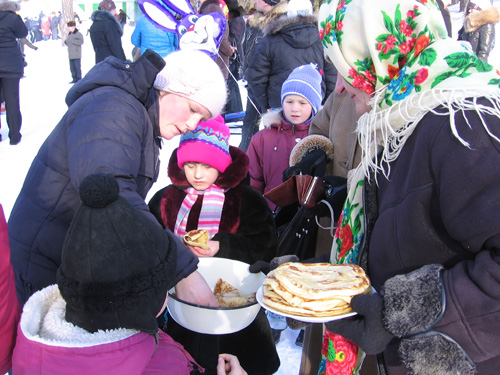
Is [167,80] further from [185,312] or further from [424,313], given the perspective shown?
[424,313]

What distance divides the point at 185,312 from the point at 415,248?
0.72 meters

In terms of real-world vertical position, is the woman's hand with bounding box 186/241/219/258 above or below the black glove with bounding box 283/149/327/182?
below

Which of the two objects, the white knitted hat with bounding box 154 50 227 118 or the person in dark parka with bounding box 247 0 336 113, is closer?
the white knitted hat with bounding box 154 50 227 118

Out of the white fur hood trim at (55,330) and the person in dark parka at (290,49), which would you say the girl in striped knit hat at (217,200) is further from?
the person in dark parka at (290,49)

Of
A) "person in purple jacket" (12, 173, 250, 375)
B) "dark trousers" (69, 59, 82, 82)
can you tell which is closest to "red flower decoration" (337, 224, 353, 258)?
"person in purple jacket" (12, 173, 250, 375)

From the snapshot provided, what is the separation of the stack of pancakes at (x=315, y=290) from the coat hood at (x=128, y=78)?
86cm

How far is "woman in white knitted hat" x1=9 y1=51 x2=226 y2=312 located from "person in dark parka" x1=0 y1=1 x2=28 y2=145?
5265mm

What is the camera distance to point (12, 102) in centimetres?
614

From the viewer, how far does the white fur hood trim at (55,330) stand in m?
1.04

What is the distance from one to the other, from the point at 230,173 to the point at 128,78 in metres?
0.84

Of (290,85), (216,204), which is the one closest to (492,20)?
(290,85)

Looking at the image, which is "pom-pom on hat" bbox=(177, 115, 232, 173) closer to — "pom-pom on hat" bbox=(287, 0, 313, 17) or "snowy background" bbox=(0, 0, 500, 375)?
"snowy background" bbox=(0, 0, 500, 375)

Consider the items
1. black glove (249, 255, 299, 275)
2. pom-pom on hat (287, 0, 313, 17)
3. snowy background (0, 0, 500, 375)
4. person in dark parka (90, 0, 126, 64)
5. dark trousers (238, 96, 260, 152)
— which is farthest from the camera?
person in dark parka (90, 0, 126, 64)

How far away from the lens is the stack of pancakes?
1.05 metres
